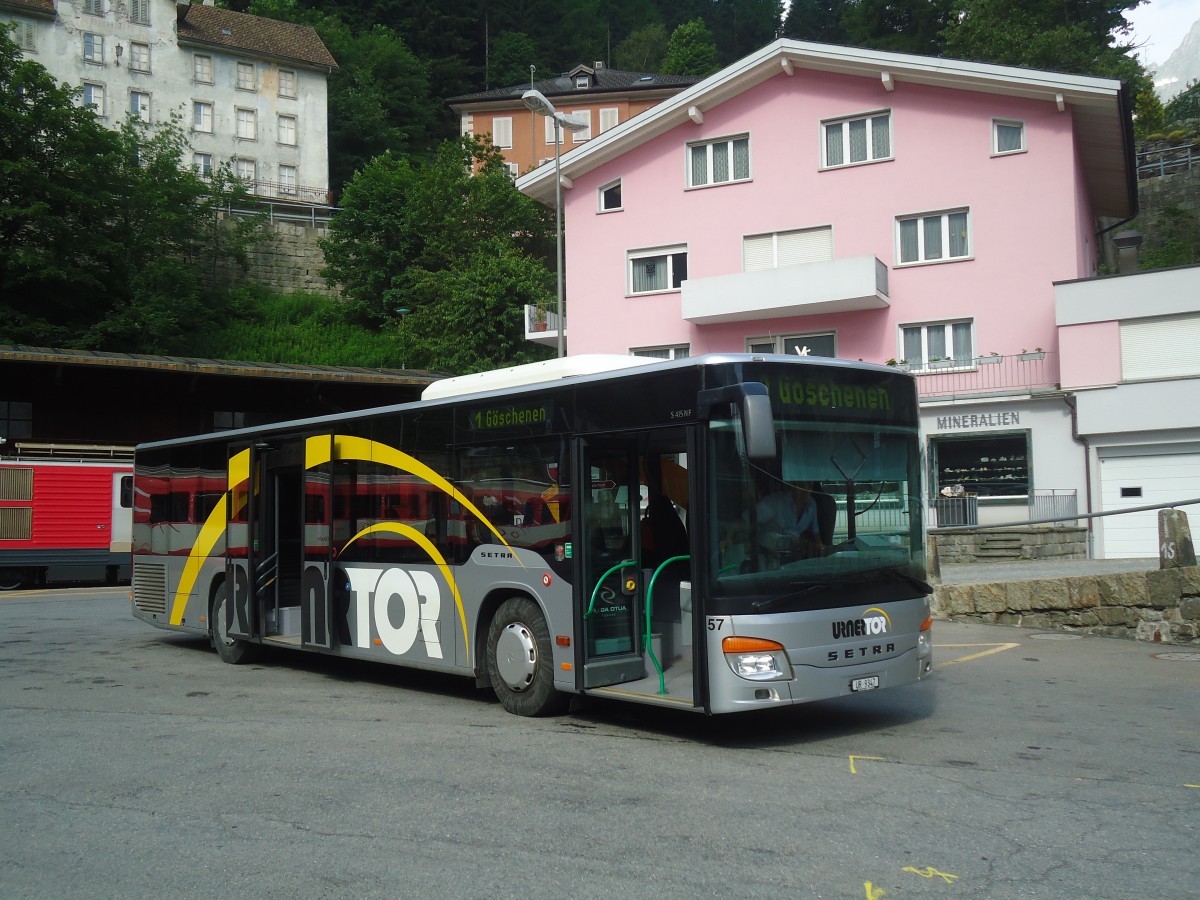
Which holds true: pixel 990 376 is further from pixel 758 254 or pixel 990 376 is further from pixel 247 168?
pixel 247 168

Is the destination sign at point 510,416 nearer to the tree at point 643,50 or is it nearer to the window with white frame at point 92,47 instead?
the window with white frame at point 92,47

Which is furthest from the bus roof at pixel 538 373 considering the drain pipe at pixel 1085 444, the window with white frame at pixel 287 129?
the window with white frame at pixel 287 129

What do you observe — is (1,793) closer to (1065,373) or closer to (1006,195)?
(1065,373)

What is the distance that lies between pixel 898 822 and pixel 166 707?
21.9ft

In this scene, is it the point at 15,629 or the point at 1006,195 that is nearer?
the point at 15,629

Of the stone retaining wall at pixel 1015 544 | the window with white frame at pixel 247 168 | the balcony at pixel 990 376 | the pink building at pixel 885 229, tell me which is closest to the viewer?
the stone retaining wall at pixel 1015 544

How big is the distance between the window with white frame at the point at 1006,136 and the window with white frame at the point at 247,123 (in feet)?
166

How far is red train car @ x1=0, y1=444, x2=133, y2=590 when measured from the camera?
2741cm

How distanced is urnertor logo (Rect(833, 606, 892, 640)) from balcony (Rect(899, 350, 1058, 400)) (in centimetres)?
2083

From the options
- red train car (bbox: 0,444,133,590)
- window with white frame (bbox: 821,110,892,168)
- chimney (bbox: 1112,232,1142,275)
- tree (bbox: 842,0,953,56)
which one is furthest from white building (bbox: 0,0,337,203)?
chimney (bbox: 1112,232,1142,275)

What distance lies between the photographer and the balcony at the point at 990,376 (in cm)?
2902

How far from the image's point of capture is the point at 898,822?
20.2ft

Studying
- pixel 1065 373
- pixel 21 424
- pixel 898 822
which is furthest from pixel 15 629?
pixel 1065 373

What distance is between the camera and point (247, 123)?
6981 cm
